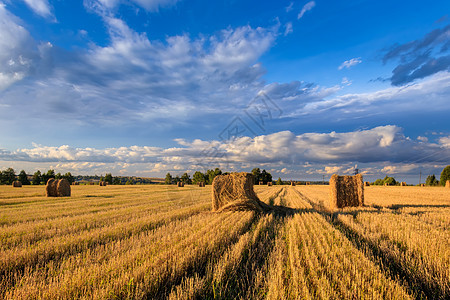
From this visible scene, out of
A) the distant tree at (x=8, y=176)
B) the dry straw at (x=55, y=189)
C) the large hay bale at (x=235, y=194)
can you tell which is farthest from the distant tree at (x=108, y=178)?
the large hay bale at (x=235, y=194)

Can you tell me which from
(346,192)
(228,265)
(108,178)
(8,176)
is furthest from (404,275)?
(8,176)

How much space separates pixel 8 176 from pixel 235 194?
104210mm

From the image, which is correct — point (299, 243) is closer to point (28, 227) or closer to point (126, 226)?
point (126, 226)

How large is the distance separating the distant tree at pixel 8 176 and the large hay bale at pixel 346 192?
104 meters

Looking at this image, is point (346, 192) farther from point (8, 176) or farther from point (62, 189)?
point (8, 176)

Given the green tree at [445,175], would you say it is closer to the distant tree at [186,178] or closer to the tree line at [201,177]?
the tree line at [201,177]

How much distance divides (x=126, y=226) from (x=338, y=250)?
6.00 m

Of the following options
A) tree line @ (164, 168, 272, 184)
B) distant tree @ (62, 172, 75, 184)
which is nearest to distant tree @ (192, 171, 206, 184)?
tree line @ (164, 168, 272, 184)

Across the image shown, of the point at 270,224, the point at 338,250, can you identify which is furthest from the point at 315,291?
the point at 270,224

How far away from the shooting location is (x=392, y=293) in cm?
297

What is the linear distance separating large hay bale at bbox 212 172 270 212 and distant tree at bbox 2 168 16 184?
101m

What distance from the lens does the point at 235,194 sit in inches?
424

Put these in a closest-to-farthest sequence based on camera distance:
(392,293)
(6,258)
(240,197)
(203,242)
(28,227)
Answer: (392,293) < (6,258) < (203,242) < (28,227) < (240,197)

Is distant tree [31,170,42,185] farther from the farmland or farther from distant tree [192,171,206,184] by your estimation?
the farmland
